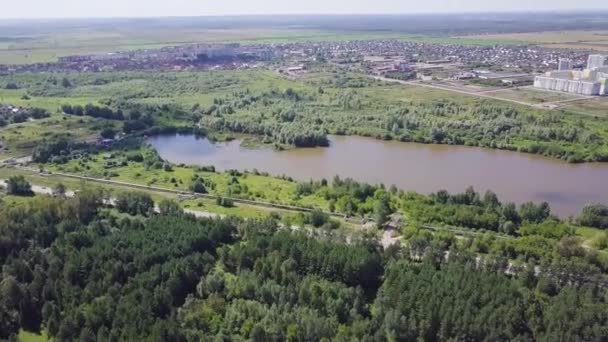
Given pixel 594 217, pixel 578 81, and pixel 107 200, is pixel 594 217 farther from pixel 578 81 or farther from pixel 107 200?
→ pixel 578 81

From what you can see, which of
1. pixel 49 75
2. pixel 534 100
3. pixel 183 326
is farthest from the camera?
pixel 49 75

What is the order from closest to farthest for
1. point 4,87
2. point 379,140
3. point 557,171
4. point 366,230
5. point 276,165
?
point 366,230 → point 557,171 → point 276,165 → point 379,140 → point 4,87

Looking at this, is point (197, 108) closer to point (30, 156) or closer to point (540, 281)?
point (30, 156)

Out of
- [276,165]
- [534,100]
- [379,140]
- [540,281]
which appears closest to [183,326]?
[540,281]

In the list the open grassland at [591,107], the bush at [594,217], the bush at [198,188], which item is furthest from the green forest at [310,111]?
the bush at [198,188]

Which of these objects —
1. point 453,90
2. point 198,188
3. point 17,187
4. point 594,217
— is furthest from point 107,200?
point 453,90

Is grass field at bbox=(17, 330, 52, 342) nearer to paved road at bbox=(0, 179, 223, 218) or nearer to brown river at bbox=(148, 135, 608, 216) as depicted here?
paved road at bbox=(0, 179, 223, 218)
